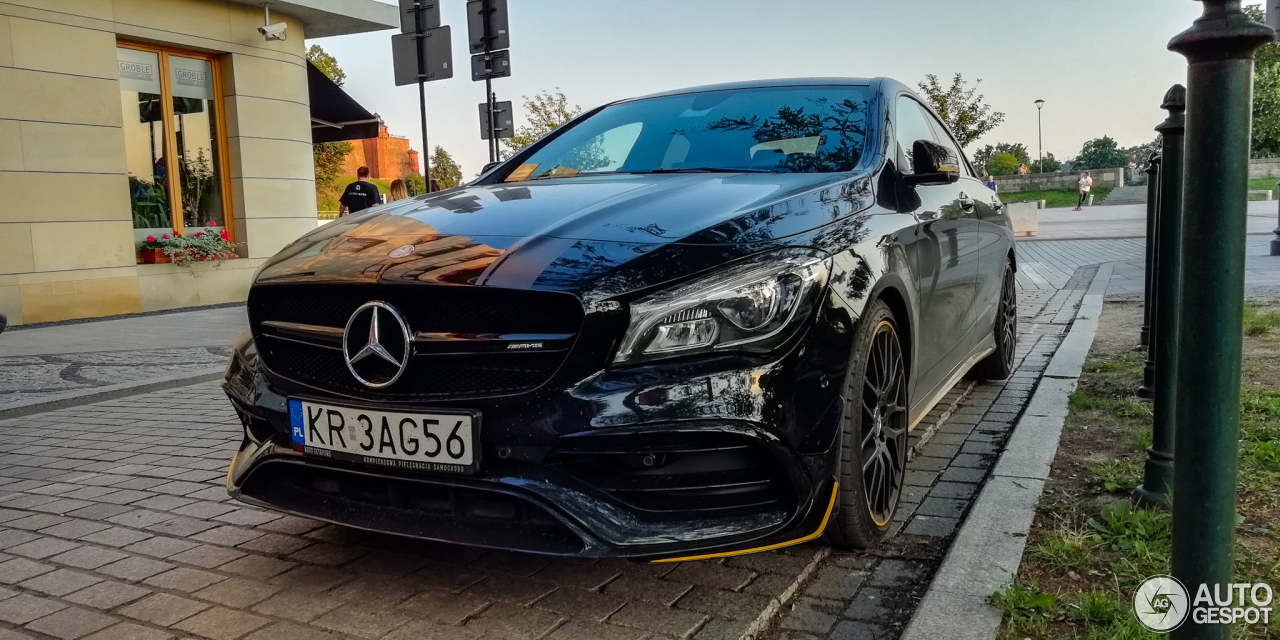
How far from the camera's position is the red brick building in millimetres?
76812

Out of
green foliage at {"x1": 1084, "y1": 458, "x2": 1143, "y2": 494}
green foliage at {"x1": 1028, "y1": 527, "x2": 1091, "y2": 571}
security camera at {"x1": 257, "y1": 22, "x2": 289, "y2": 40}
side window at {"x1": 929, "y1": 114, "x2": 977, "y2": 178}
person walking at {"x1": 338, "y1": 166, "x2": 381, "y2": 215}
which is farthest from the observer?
security camera at {"x1": 257, "y1": 22, "x2": 289, "y2": 40}

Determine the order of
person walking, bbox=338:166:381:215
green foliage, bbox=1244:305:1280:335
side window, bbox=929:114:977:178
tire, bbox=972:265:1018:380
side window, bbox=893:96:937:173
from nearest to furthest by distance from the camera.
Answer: side window, bbox=893:96:937:173 < side window, bbox=929:114:977:178 < tire, bbox=972:265:1018:380 < green foliage, bbox=1244:305:1280:335 < person walking, bbox=338:166:381:215

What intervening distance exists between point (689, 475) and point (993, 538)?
43.2 inches

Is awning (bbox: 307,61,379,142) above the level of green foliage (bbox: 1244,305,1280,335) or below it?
above

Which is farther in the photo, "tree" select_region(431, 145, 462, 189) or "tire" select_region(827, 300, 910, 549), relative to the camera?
"tree" select_region(431, 145, 462, 189)

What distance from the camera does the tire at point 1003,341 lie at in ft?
→ 17.4

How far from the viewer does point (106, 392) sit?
636 centimetres

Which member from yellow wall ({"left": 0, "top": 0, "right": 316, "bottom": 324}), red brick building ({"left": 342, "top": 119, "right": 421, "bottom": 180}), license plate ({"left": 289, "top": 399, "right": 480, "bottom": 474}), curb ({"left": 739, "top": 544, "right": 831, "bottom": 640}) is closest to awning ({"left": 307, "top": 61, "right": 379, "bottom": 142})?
yellow wall ({"left": 0, "top": 0, "right": 316, "bottom": 324})

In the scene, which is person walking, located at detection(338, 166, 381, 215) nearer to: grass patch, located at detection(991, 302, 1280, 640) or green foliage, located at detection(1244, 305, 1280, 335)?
green foliage, located at detection(1244, 305, 1280, 335)

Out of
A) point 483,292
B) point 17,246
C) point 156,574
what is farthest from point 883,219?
point 17,246

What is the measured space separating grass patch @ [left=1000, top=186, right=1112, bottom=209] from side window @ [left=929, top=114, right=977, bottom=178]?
138 feet

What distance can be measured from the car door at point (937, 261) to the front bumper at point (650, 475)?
3.45 feet

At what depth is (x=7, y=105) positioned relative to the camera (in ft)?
34.8

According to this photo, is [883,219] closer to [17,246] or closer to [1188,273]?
[1188,273]
